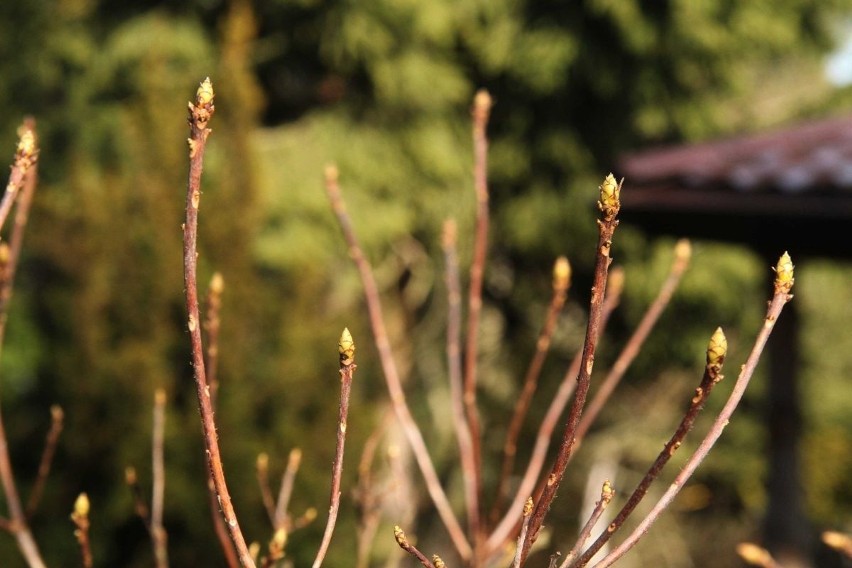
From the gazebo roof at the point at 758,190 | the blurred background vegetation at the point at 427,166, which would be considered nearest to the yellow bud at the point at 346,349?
the gazebo roof at the point at 758,190

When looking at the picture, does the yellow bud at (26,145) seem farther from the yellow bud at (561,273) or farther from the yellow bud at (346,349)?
the yellow bud at (561,273)

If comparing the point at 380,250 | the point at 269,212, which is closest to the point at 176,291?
the point at 269,212

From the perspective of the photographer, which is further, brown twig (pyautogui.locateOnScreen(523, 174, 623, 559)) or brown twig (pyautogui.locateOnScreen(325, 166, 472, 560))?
brown twig (pyautogui.locateOnScreen(325, 166, 472, 560))

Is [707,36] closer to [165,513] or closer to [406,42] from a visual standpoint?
[406,42]

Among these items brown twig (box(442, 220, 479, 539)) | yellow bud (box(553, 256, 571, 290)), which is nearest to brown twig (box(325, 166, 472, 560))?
brown twig (box(442, 220, 479, 539))

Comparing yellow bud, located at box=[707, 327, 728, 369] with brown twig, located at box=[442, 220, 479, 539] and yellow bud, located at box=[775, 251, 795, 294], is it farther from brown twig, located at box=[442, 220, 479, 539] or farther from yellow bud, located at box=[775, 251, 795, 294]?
brown twig, located at box=[442, 220, 479, 539]

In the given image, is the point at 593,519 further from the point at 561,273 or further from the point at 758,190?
the point at 758,190
